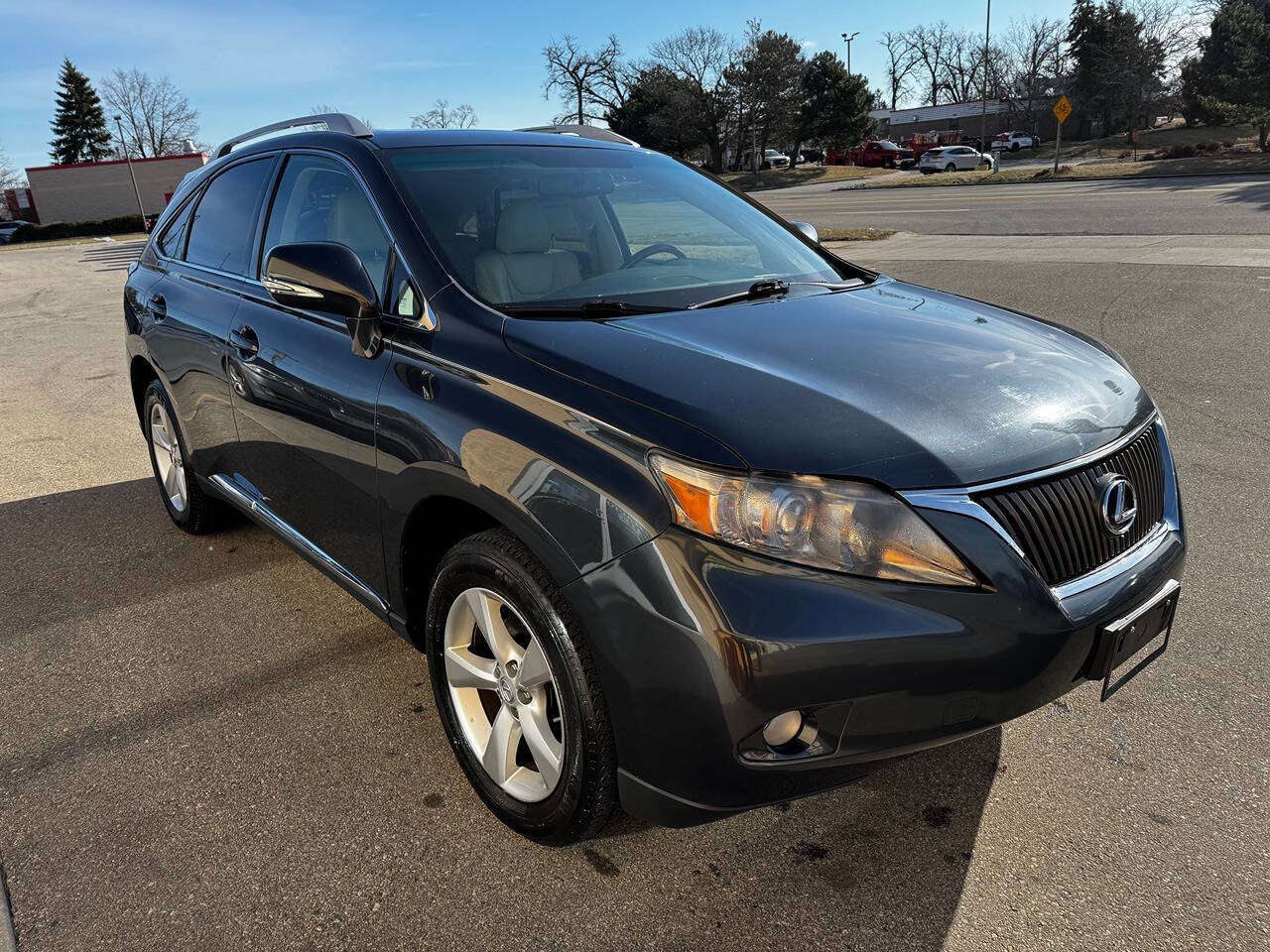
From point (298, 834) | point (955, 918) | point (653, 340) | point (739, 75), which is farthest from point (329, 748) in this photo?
point (739, 75)

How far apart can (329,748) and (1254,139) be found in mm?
58333

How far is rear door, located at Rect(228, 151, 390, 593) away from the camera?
274cm

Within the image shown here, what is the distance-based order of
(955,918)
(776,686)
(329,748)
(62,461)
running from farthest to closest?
1. (62,461)
2. (329,748)
3. (955,918)
4. (776,686)

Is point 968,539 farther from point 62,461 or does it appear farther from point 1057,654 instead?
point 62,461

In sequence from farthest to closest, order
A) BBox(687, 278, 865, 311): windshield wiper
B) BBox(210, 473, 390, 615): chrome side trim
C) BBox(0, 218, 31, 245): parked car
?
BBox(0, 218, 31, 245): parked car → BBox(210, 473, 390, 615): chrome side trim → BBox(687, 278, 865, 311): windshield wiper

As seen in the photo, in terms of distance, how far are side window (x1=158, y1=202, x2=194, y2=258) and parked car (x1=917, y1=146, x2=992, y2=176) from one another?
4731cm

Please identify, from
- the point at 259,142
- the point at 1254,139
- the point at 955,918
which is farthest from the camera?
the point at 1254,139

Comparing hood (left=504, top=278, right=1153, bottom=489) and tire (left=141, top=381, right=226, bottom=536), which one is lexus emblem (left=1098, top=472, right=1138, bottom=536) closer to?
hood (left=504, top=278, right=1153, bottom=489)

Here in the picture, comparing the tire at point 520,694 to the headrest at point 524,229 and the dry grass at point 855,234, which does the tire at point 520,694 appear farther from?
the dry grass at point 855,234

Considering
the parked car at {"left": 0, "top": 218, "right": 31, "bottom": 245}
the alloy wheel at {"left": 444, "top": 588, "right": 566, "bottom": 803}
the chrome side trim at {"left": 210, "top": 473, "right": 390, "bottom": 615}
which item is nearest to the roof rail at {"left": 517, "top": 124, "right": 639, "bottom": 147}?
the chrome side trim at {"left": 210, "top": 473, "right": 390, "bottom": 615}

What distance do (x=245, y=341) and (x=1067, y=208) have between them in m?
21.0

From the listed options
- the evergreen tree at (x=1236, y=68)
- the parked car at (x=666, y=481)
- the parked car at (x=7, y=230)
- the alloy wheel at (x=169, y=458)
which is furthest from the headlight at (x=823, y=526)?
the parked car at (x=7, y=230)

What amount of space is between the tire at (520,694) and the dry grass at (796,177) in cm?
4425

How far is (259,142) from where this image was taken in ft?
12.4
